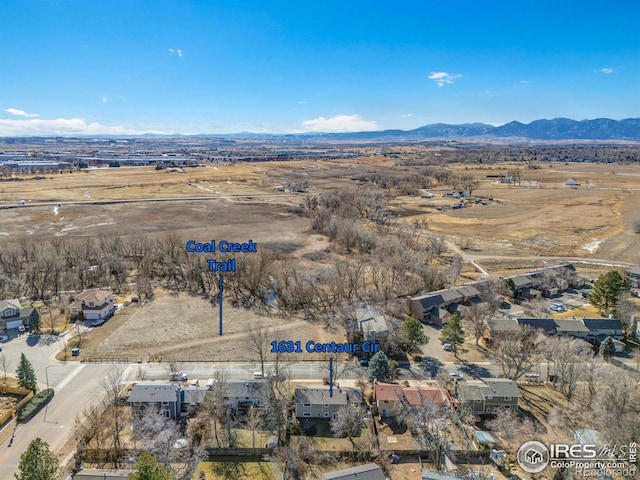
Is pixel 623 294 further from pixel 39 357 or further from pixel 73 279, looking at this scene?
pixel 73 279

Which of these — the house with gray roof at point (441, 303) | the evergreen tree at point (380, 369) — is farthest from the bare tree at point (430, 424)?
the house with gray roof at point (441, 303)

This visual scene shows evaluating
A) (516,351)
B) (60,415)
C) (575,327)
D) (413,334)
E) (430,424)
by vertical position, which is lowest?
(430,424)

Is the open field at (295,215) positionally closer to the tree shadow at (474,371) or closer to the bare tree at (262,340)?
the bare tree at (262,340)

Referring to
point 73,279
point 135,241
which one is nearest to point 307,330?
point 73,279

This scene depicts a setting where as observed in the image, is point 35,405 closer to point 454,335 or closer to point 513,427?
point 454,335

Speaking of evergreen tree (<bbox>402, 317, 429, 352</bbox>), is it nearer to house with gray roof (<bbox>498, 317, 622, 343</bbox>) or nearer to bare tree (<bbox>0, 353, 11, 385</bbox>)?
house with gray roof (<bbox>498, 317, 622, 343</bbox>)

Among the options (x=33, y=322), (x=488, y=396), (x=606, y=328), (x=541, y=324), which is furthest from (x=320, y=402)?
(x=33, y=322)
